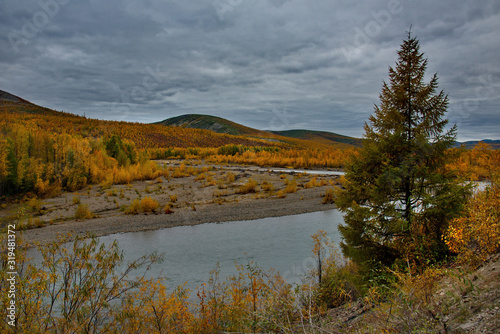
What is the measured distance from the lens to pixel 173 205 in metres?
25.1

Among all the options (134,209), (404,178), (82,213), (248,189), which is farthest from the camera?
(248,189)

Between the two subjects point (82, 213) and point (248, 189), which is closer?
point (82, 213)

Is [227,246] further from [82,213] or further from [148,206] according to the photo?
[82,213]

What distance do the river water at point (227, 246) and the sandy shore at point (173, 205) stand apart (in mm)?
1687

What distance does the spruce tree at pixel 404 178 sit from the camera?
7602 millimetres

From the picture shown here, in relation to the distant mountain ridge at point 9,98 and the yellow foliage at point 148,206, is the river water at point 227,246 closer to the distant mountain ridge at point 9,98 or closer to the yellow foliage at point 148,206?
the yellow foliage at point 148,206

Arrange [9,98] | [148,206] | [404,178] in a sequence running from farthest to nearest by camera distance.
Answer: [9,98] < [148,206] < [404,178]

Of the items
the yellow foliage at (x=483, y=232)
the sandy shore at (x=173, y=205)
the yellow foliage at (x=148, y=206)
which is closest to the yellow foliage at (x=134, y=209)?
the yellow foliage at (x=148, y=206)

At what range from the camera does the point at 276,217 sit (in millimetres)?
23156

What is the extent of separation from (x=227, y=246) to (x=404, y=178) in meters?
10.0

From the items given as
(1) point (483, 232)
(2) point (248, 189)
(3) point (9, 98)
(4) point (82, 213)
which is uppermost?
(3) point (9, 98)

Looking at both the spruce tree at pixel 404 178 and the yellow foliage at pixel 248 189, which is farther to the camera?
the yellow foliage at pixel 248 189

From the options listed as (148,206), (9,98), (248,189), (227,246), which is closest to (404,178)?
(227,246)

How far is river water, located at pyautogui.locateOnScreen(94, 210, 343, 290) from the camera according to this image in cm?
1186
